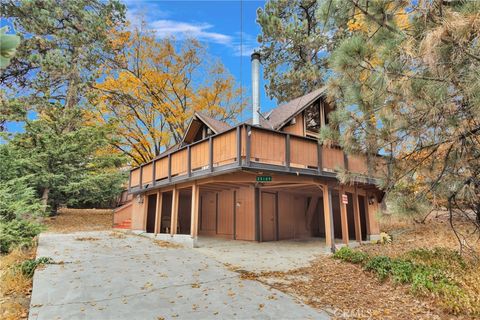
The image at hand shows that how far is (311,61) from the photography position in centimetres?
2041

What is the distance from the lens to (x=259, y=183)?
1184cm

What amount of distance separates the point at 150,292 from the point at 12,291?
2.53 meters

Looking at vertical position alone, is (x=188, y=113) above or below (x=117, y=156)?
above

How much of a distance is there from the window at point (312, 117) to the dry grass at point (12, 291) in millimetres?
11275

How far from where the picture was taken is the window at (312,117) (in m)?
13.4

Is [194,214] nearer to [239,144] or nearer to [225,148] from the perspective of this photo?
[225,148]

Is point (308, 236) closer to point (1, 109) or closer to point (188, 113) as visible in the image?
point (188, 113)

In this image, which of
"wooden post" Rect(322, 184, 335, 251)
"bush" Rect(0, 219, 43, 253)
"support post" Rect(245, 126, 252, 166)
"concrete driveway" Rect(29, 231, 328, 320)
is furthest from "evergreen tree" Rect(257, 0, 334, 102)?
"bush" Rect(0, 219, 43, 253)

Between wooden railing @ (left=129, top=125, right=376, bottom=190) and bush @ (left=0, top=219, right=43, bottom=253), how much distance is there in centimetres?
484

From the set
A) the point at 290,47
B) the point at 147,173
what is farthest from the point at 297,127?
the point at 290,47

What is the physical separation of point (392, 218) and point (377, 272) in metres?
2.04

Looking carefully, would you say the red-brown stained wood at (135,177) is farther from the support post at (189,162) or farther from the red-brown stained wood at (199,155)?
the red-brown stained wood at (199,155)

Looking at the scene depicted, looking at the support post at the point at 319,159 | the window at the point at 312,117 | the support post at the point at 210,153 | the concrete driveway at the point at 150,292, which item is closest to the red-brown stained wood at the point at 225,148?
the support post at the point at 210,153

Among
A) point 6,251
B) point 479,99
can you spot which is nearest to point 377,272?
point 479,99
